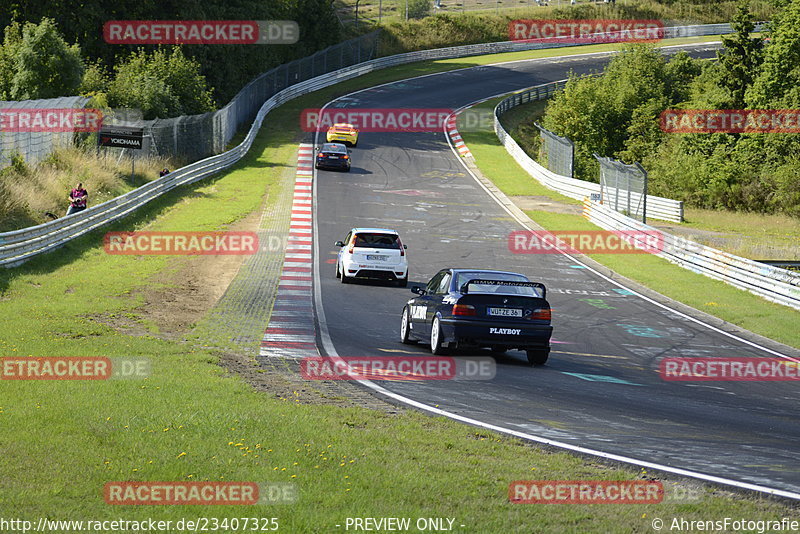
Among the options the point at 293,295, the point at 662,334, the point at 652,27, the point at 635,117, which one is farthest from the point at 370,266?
the point at 652,27

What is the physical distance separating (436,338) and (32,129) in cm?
2441

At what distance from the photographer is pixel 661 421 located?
34.9 ft

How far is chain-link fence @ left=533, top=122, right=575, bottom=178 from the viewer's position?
4722 cm

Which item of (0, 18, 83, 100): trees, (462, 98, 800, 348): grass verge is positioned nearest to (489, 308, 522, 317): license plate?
(462, 98, 800, 348): grass verge

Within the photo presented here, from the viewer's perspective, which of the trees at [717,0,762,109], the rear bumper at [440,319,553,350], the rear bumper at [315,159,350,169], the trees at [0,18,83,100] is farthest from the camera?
the trees at [717,0,762,109]

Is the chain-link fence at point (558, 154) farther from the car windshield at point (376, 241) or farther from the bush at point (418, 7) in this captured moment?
the bush at point (418, 7)

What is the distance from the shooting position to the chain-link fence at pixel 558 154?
47219 mm

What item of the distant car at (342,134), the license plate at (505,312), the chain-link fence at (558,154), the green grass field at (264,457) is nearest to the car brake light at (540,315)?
the license plate at (505,312)

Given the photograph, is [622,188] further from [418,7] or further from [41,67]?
[418,7]

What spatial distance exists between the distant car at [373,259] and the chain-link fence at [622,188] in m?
14.2

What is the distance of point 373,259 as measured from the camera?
2408 centimetres

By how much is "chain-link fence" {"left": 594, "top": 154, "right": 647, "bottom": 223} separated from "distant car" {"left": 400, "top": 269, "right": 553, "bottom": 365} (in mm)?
21209

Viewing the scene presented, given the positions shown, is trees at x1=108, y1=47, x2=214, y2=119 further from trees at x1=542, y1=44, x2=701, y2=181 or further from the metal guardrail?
the metal guardrail

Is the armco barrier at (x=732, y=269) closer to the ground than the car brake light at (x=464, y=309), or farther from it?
closer to the ground
